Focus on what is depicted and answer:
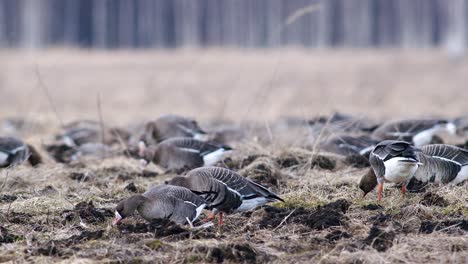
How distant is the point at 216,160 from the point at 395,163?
3.38 metres

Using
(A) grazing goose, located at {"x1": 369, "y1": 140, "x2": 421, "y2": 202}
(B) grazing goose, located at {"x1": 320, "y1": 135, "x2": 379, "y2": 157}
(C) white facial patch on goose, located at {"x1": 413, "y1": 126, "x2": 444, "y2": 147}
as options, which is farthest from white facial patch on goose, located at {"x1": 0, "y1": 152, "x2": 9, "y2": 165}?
(C) white facial patch on goose, located at {"x1": 413, "y1": 126, "x2": 444, "y2": 147}

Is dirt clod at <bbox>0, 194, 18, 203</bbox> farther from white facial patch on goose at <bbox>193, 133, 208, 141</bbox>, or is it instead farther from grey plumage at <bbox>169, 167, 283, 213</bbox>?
white facial patch on goose at <bbox>193, 133, 208, 141</bbox>

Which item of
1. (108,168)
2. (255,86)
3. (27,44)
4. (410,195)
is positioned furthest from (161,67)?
(410,195)

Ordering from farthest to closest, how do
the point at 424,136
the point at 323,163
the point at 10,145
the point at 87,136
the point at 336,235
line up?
the point at 87,136
the point at 424,136
the point at 10,145
the point at 323,163
the point at 336,235

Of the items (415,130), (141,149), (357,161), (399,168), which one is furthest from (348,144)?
(399,168)

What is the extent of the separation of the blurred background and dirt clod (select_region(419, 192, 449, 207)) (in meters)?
3.65

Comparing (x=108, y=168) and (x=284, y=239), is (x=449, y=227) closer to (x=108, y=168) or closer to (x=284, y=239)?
(x=284, y=239)

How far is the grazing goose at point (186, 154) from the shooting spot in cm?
1091

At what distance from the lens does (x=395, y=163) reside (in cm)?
828

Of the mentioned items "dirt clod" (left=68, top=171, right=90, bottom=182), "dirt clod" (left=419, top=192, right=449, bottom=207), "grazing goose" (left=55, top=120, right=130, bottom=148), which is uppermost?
"dirt clod" (left=419, top=192, right=449, bottom=207)

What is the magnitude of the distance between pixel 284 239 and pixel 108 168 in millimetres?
4653

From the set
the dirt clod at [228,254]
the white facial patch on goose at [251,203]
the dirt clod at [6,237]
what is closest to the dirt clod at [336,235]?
the dirt clod at [228,254]

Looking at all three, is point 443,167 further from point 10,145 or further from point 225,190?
point 10,145

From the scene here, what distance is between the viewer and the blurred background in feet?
85.1
